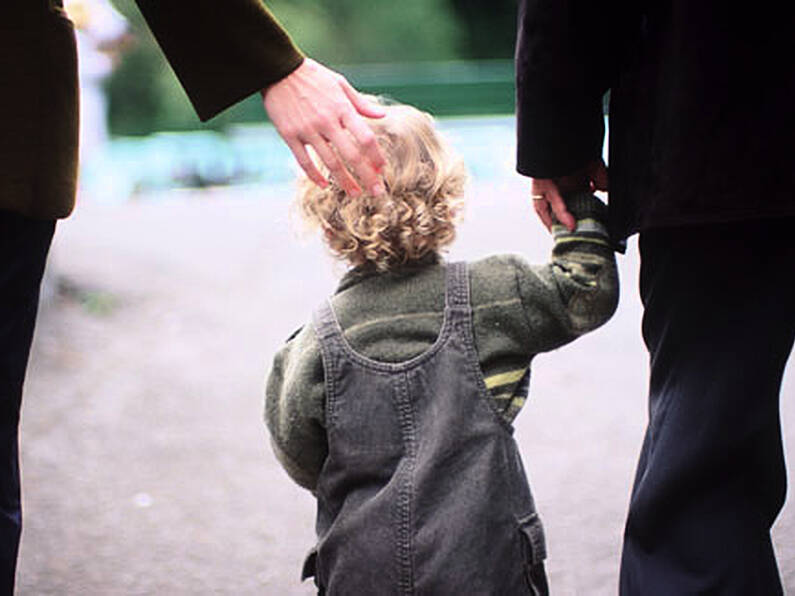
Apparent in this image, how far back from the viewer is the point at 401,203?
2256mm

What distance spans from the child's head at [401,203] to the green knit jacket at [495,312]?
59 millimetres

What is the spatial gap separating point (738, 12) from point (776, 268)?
0.44 meters

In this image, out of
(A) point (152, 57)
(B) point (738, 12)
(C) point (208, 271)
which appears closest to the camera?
(B) point (738, 12)

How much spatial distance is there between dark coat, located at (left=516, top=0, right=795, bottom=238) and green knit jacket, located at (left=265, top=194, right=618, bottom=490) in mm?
123

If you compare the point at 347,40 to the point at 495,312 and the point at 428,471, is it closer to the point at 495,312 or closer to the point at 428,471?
the point at 495,312

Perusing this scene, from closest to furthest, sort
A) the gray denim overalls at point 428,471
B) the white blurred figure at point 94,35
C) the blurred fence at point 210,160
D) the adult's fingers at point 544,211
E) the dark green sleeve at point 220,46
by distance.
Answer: the dark green sleeve at point 220,46, the gray denim overalls at point 428,471, the adult's fingers at point 544,211, the white blurred figure at point 94,35, the blurred fence at point 210,160

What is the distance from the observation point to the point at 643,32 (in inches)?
81.4

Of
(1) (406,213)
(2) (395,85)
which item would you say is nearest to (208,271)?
(1) (406,213)

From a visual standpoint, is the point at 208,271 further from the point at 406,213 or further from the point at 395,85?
the point at 395,85

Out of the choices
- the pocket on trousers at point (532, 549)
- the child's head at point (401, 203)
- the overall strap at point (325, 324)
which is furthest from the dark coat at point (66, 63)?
the pocket on trousers at point (532, 549)

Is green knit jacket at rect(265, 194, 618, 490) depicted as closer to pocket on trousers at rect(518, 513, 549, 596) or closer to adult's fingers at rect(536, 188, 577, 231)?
adult's fingers at rect(536, 188, 577, 231)

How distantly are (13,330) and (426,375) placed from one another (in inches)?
30.7

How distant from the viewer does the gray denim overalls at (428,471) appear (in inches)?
86.4

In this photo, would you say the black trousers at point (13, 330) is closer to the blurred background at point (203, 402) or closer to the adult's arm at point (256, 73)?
the adult's arm at point (256, 73)
